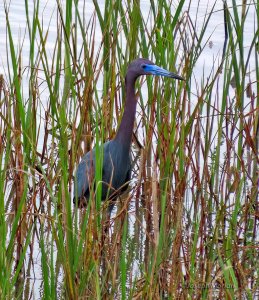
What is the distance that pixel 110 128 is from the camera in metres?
3.59

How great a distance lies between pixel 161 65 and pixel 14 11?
3.04 m

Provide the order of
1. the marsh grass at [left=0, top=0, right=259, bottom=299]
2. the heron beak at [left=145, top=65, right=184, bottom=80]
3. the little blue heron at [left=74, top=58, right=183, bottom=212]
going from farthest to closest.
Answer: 1. the little blue heron at [left=74, top=58, right=183, bottom=212]
2. the heron beak at [left=145, top=65, right=184, bottom=80]
3. the marsh grass at [left=0, top=0, right=259, bottom=299]

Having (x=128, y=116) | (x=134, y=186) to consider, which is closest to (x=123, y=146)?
(x=128, y=116)

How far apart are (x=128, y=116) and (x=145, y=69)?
29 centimetres

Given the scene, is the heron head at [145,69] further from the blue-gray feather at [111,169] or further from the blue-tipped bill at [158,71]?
the blue-gray feather at [111,169]

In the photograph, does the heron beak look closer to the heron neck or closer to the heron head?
the heron head

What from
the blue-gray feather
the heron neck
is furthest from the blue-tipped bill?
the blue-gray feather

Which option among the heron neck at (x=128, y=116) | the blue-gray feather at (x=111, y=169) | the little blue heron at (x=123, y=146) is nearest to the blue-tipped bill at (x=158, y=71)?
the little blue heron at (x=123, y=146)

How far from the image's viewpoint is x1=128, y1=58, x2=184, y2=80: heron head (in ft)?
10.3

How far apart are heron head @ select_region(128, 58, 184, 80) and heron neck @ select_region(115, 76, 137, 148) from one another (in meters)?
0.06

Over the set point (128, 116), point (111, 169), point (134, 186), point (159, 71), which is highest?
point (159, 71)

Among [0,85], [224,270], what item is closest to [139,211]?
[0,85]

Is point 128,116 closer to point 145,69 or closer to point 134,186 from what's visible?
point 145,69

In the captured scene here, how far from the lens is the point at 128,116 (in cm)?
346
